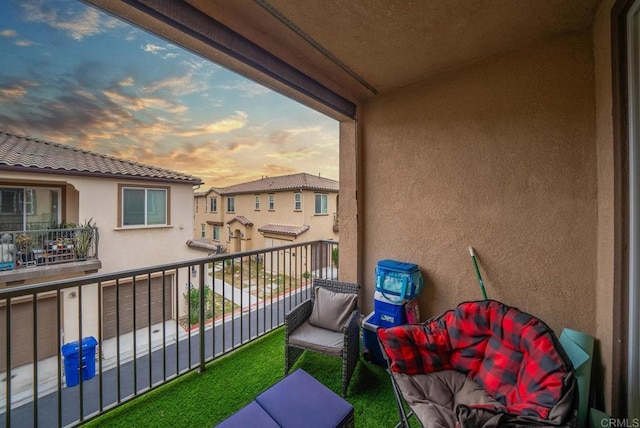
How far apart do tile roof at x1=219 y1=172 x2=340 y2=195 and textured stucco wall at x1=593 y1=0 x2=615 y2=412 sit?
30.3ft

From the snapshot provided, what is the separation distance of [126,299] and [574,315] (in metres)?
7.95

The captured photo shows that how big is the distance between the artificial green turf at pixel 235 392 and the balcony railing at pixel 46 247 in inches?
210

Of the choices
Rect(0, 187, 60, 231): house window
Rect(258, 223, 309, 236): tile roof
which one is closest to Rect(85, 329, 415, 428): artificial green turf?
Rect(0, 187, 60, 231): house window

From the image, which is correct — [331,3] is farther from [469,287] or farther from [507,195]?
[469,287]

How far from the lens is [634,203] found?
4.50 feet

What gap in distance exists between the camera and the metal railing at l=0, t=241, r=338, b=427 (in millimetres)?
1729

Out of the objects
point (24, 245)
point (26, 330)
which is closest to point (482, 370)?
point (26, 330)

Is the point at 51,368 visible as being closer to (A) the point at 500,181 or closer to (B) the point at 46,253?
(B) the point at 46,253

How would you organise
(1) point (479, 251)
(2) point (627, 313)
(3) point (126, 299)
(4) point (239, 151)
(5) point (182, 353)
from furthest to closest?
(4) point (239, 151) → (3) point (126, 299) → (5) point (182, 353) → (1) point (479, 251) → (2) point (627, 313)

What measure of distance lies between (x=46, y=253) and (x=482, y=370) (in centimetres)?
783

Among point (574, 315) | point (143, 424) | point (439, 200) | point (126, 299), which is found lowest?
point (126, 299)

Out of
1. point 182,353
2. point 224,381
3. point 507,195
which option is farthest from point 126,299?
point 507,195

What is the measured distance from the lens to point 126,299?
5875 mm

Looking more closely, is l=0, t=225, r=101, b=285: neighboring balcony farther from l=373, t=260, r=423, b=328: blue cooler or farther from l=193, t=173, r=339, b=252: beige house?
l=373, t=260, r=423, b=328: blue cooler
